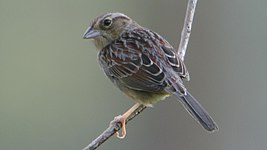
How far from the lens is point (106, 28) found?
5586 mm

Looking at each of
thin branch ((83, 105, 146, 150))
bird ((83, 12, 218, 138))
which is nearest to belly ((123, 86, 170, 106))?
bird ((83, 12, 218, 138))

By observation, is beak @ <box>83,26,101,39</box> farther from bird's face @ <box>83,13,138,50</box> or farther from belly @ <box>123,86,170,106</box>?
belly @ <box>123,86,170,106</box>

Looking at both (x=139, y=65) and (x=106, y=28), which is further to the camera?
(x=106, y=28)

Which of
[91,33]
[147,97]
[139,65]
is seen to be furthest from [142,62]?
[91,33]

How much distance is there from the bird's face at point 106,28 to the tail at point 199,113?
0.83 metres

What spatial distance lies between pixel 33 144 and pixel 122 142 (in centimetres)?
117

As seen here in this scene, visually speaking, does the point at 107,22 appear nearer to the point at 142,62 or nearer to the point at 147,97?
the point at 142,62

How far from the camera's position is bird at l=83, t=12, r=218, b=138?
509 cm

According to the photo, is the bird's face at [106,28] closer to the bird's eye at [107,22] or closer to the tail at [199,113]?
the bird's eye at [107,22]

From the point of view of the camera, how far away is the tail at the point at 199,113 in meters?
4.87

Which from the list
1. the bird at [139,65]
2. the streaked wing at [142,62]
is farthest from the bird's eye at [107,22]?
the streaked wing at [142,62]

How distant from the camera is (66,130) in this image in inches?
374

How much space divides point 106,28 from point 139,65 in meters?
0.49

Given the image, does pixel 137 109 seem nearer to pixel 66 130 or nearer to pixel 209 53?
pixel 209 53
